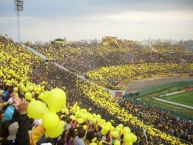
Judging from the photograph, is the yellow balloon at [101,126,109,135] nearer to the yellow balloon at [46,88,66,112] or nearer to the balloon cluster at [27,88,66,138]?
the balloon cluster at [27,88,66,138]

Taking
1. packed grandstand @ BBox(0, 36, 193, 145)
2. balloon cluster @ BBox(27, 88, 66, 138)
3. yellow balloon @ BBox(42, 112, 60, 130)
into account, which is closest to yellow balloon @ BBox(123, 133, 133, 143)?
packed grandstand @ BBox(0, 36, 193, 145)

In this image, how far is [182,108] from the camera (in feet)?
125

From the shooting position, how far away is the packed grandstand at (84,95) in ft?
15.6

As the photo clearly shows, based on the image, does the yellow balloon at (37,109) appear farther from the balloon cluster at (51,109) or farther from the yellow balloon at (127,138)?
the yellow balloon at (127,138)

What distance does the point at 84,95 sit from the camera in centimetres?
2684

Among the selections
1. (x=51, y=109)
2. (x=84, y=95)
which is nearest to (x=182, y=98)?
(x=84, y=95)

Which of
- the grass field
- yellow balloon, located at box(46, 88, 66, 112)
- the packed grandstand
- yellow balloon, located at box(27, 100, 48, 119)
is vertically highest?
yellow balloon, located at box(46, 88, 66, 112)

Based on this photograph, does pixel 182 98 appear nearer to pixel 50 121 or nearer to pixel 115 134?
pixel 115 134

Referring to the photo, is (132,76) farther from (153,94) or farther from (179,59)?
(179,59)

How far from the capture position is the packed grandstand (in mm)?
4754

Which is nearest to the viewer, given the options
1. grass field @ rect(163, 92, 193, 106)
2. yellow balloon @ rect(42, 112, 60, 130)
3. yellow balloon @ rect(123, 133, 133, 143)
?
yellow balloon @ rect(42, 112, 60, 130)

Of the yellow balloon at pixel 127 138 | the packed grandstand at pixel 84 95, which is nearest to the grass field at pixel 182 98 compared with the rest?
the packed grandstand at pixel 84 95

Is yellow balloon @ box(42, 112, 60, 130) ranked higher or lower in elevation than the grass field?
higher

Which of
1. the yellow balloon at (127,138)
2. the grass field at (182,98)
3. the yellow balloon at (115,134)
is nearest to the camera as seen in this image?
the yellow balloon at (127,138)
